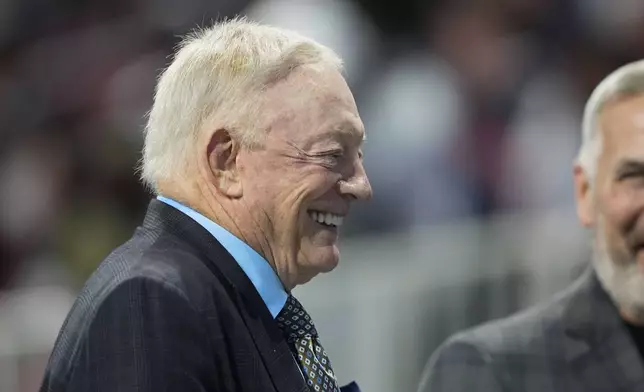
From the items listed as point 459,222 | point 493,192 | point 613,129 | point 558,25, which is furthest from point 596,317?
point 558,25

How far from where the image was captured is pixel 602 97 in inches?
100

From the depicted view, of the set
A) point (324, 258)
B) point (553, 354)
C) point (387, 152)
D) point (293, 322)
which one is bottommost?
point (553, 354)

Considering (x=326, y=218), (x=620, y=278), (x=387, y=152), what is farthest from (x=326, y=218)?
(x=387, y=152)

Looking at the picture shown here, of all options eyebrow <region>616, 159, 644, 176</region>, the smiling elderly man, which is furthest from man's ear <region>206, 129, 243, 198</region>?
eyebrow <region>616, 159, 644, 176</region>

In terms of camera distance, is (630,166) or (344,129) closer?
(344,129)

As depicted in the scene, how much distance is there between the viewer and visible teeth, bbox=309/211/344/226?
1.94 metres

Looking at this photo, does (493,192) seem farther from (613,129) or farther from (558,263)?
(613,129)

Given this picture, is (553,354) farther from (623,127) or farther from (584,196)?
(623,127)

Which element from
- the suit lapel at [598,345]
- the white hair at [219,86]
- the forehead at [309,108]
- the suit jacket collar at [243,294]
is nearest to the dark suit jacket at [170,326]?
the suit jacket collar at [243,294]

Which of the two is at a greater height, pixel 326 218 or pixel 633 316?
pixel 326 218

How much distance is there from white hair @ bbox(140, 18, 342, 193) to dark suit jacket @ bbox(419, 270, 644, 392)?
0.89 metres

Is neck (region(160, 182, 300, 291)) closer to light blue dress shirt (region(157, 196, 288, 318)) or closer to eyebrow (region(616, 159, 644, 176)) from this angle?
light blue dress shirt (region(157, 196, 288, 318))

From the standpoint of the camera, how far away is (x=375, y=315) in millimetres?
3715

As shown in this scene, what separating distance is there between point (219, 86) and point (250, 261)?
0.29 metres
